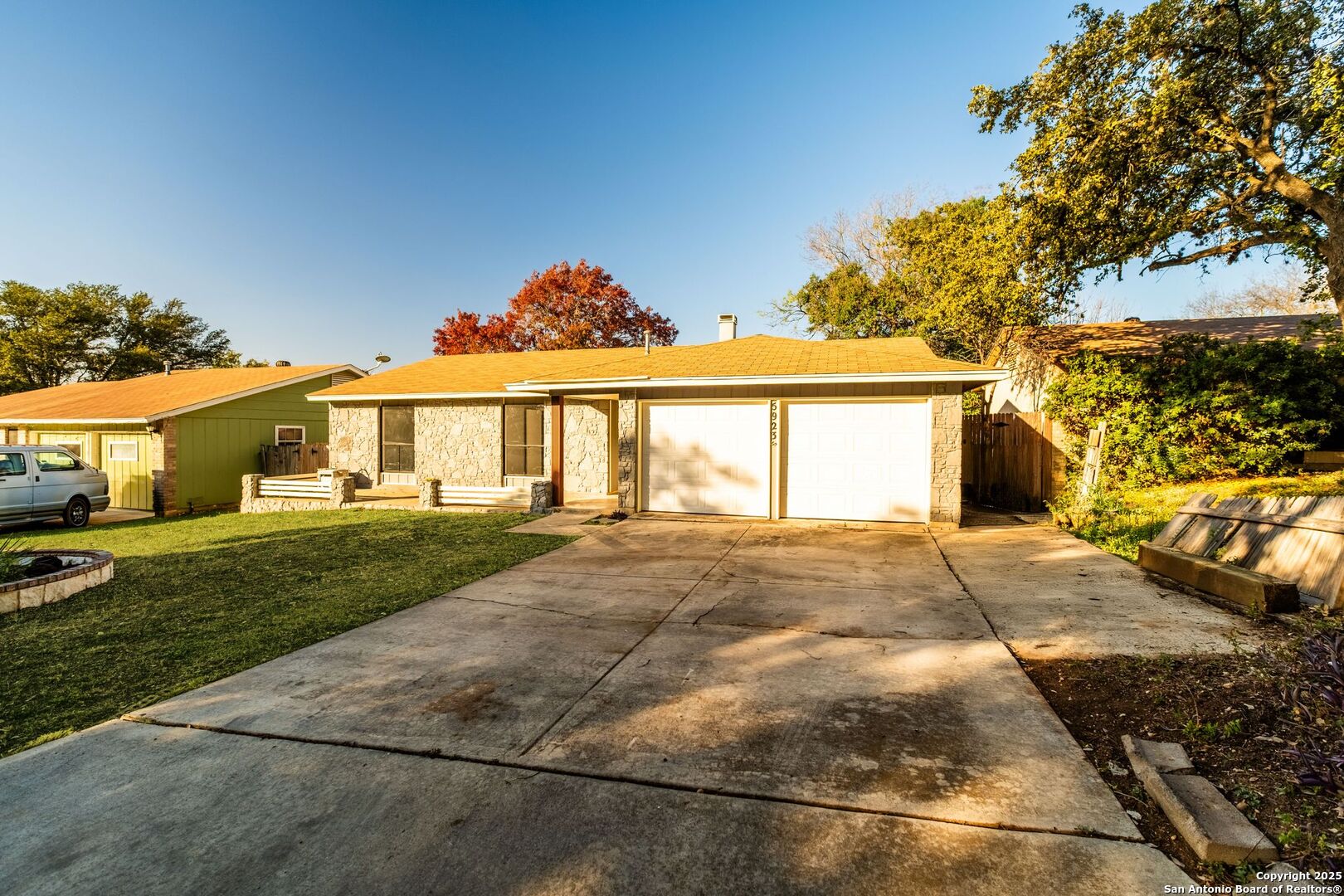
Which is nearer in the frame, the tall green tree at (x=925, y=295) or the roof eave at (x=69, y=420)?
the roof eave at (x=69, y=420)

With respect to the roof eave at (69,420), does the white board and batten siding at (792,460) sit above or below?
below

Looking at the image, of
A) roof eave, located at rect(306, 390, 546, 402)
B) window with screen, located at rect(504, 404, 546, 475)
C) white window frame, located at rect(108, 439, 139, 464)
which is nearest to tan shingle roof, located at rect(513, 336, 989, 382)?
window with screen, located at rect(504, 404, 546, 475)

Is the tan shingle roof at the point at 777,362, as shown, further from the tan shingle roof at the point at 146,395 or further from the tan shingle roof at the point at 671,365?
the tan shingle roof at the point at 146,395

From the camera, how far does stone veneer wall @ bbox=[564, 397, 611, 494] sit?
14.9m

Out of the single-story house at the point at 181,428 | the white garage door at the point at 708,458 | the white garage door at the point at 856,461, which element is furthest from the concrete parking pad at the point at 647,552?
the single-story house at the point at 181,428

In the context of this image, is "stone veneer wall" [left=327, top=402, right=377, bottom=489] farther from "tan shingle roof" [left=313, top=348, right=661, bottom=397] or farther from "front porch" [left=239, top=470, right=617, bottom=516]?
"front porch" [left=239, top=470, right=617, bottom=516]

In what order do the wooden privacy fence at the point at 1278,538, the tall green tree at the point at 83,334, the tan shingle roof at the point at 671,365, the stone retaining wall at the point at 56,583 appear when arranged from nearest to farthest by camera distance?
the wooden privacy fence at the point at 1278,538, the stone retaining wall at the point at 56,583, the tan shingle roof at the point at 671,365, the tall green tree at the point at 83,334

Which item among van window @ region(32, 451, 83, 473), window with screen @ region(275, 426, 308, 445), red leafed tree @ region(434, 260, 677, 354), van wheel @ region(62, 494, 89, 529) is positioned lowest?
van wheel @ region(62, 494, 89, 529)

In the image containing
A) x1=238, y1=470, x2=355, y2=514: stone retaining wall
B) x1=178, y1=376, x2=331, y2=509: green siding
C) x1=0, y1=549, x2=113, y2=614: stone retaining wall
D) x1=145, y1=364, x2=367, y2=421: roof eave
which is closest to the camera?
x1=0, y1=549, x2=113, y2=614: stone retaining wall

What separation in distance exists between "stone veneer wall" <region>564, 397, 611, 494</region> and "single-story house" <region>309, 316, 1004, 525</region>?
0.08ft

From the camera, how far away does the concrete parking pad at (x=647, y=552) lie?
745cm

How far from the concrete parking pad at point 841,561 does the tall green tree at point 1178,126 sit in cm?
674

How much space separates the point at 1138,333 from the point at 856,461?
10.7 metres

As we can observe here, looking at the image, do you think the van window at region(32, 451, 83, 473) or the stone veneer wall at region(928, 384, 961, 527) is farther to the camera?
the van window at region(32, 451, 83, 473)
